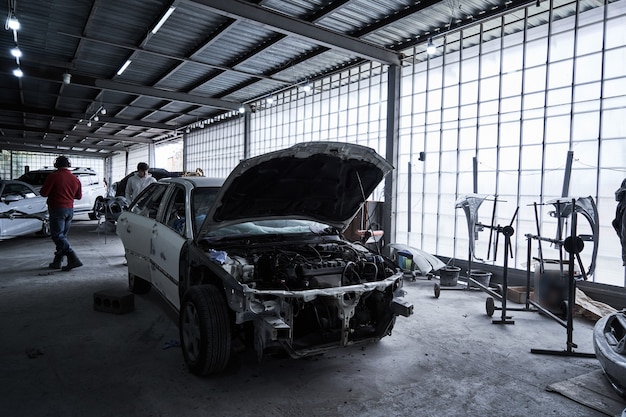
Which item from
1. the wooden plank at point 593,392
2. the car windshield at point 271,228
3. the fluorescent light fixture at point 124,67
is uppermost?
the fluorescent light fixture at point 124,67

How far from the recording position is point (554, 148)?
19.9ft

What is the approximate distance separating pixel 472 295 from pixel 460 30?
4.67 m

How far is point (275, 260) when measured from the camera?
3.23 m

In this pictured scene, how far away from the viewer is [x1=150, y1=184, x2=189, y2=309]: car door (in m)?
3.65

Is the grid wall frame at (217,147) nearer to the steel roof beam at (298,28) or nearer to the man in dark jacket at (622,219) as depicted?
the steel roof beam at (298,28)

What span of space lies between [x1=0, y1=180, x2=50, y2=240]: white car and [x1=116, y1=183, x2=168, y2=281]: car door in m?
4.69

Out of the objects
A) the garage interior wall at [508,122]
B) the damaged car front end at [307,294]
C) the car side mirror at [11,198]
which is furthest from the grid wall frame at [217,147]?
the damaged car front end at [307,294]

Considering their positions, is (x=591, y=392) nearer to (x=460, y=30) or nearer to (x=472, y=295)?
(x=472, y=295)

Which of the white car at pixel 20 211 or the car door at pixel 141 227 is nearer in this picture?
the car door at pixel 141 227

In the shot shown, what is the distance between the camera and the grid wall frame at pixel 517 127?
5.56 m

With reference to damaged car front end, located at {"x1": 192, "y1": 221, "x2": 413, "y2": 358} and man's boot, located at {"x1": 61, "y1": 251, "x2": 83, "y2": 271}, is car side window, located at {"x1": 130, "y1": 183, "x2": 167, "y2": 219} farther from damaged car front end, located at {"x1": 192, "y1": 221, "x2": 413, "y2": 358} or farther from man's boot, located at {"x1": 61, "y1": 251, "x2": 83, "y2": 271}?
man's boot, located at {"x1": 61, "y1": 251, "x2": 83, "y2": 271}

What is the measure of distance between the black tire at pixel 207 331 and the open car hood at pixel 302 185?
0.61 m

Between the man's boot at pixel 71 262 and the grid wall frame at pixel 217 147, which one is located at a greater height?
→ the grid wall frame at pixel 217 147

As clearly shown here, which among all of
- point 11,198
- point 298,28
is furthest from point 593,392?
point 11,198
